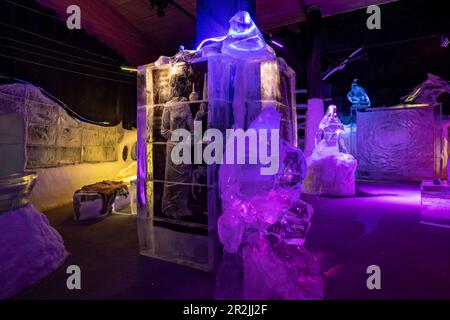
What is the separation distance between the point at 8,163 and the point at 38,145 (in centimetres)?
174

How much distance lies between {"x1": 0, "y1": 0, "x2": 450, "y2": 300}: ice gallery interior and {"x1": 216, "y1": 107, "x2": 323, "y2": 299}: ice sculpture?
12 mm

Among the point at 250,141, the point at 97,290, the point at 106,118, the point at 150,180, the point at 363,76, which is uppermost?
the point at 363,76

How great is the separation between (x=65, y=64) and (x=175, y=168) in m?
4.50

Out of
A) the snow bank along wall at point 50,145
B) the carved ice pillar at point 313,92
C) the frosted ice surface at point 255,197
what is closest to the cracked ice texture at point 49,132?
the snow bank along wall at point 50,145

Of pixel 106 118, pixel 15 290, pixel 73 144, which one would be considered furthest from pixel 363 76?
pixel 15 290

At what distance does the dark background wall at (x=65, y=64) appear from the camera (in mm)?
4742

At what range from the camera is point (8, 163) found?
12.0 feet

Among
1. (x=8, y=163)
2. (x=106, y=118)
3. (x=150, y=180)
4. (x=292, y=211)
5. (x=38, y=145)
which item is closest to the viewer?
(x=292, y=211)

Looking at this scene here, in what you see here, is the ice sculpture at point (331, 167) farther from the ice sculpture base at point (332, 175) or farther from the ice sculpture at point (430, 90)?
the ice sculpture at point (430, 90)

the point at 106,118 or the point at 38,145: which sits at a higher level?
the point at 106,118

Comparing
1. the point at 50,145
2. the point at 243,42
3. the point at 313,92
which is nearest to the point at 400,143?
the point at 313,92

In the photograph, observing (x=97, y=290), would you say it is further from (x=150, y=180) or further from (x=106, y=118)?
(x=106, y=118)

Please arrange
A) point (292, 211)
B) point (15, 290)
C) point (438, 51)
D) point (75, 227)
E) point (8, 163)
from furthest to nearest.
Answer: point (438, 51) → point (75, 227) → point (8, 163) → point (292, 211) → point (15, 290)

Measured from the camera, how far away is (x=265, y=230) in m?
2.43
